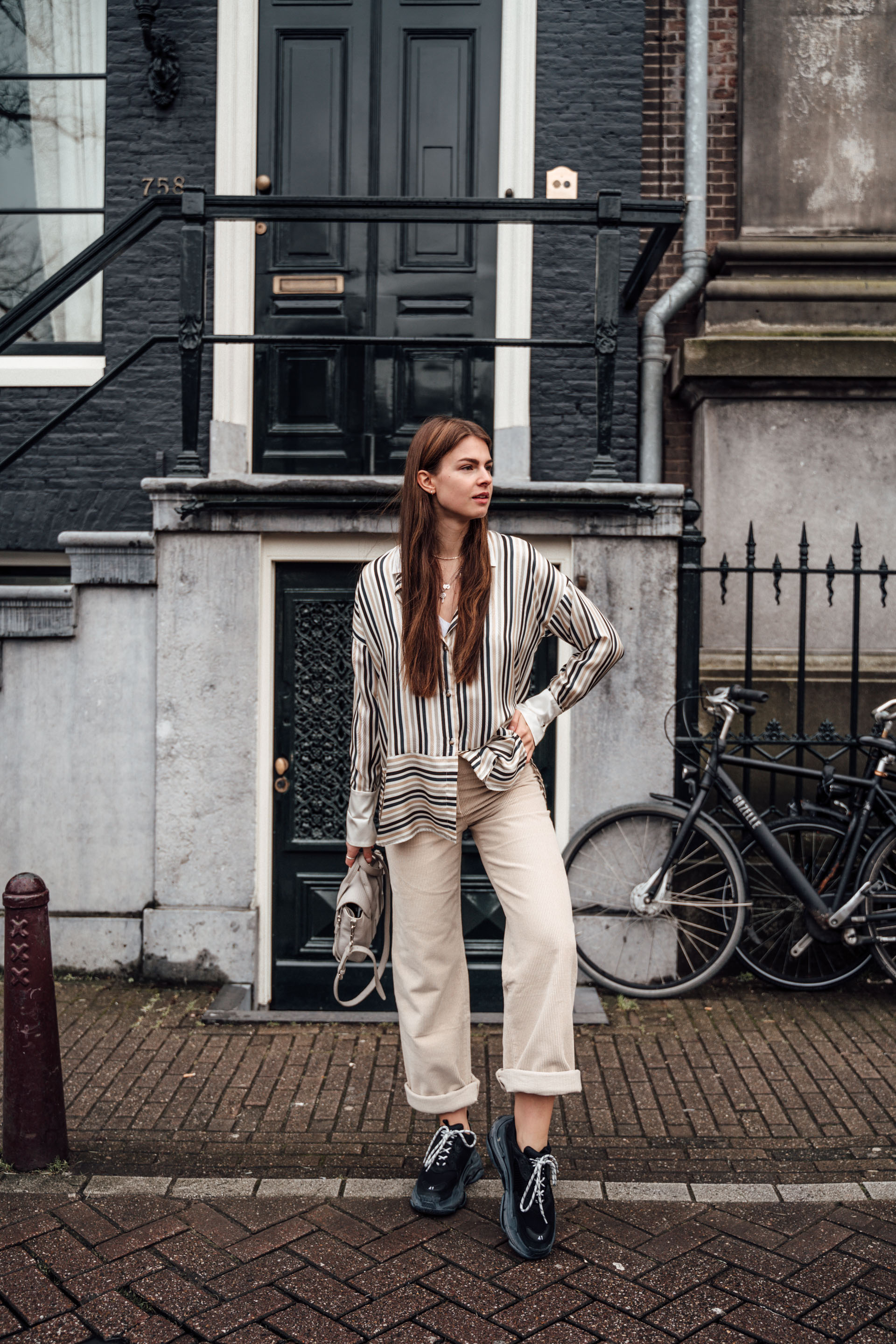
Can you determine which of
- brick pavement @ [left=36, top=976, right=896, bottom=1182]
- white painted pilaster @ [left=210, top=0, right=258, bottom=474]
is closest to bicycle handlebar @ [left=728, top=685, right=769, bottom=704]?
brick pavement @ [left=36, top=976, right=896, bottom=1182]

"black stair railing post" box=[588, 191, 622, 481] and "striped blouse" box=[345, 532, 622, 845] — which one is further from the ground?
"black stair railing post" box=[588, 191, 622, 481]

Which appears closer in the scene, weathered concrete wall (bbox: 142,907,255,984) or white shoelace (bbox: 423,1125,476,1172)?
white shoelace (bbox: 423,1125,476,1172)

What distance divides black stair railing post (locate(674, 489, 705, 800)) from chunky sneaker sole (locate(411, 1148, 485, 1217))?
2320 mm

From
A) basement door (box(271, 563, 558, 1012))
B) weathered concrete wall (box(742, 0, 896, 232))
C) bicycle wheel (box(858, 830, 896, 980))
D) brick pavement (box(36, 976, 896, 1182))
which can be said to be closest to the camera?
brick pavement (box(36, 976, 896, 1182))

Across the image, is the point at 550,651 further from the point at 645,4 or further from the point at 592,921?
the point at 645,4

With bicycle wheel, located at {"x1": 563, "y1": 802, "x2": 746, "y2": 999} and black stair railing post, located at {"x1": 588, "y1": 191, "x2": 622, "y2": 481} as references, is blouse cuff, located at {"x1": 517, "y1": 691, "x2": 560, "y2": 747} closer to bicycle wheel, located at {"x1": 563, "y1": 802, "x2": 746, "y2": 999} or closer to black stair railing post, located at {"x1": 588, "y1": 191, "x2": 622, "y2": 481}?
bicycle wheel, located at {"x1": 563, "y1": 802, "x2": 746, "y2": 999}

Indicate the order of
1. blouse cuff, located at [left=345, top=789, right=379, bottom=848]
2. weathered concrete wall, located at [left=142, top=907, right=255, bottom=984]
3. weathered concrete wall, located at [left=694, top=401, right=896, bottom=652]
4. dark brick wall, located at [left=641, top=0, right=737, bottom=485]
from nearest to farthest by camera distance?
1. blouse cuff, located at [left=345, top=789, right=379, bottom=848]
2. weathered concrete wall, located at [left=142, top=907, right=255, bottom=984]
3. weathered concrete wall, located at [left=694, top=401, right=896, bottom=652]
4. dark brick wall, located at [left=641, top=0, right=737, bottom=485]

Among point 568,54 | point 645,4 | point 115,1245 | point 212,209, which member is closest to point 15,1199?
point 115,1245

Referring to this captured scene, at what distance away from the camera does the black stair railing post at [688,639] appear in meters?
4.86

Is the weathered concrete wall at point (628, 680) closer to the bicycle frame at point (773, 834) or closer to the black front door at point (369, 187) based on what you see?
the bicycle frame at point (773, 834)

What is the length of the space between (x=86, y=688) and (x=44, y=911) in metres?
1.84

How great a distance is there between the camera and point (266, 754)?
4.88 m

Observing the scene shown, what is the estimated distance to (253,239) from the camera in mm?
6375

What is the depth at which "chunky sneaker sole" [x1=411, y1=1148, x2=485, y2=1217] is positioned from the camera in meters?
2.95
